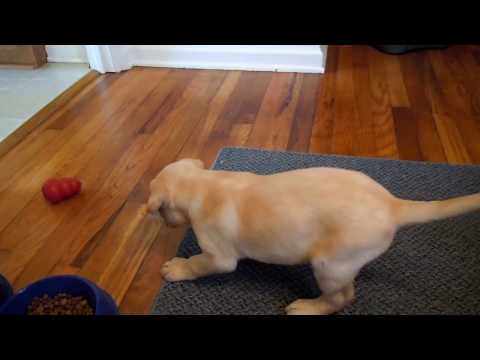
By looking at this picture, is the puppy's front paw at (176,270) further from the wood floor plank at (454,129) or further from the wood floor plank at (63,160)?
the wood floor plank at (454,129)

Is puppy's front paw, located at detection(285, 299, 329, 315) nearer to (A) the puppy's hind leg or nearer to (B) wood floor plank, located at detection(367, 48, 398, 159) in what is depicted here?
(A) the puppy's hind leg

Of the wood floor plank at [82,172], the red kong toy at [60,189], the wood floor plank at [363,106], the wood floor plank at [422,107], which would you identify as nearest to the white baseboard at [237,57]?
the wood floor plank at [363,106]

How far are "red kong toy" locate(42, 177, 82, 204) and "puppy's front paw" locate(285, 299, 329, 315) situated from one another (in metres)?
0.88

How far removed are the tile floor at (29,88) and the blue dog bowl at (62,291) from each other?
3.59ft

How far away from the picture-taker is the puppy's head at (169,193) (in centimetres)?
99

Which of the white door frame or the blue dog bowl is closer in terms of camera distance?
the blue dog bowl

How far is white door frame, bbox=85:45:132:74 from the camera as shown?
2.33 m

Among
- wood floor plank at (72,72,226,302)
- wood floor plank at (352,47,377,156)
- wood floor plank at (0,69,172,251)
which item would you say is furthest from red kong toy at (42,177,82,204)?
wood floor plank at (352,47,377,156)
